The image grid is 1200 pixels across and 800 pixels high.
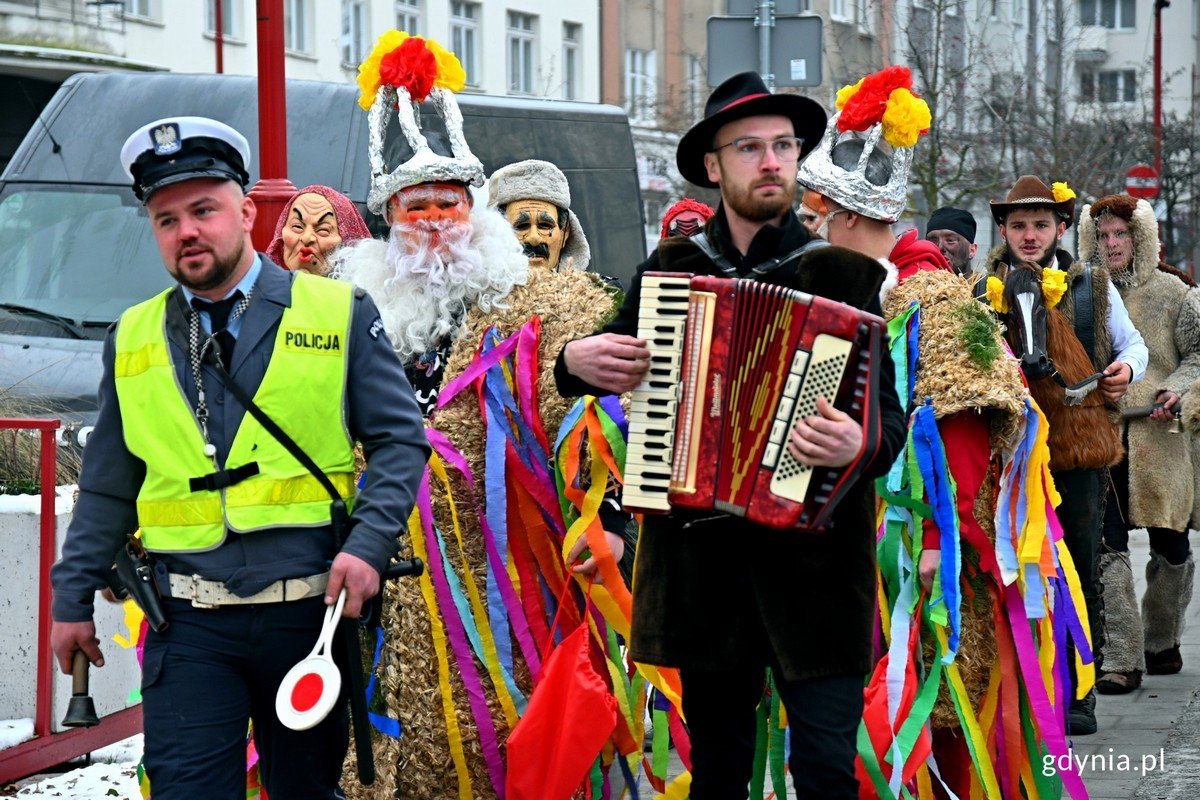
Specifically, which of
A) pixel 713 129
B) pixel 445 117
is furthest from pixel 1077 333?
pixel 713 129

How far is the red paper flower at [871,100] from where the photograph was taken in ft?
19.0

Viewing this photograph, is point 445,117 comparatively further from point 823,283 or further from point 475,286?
point 823,283

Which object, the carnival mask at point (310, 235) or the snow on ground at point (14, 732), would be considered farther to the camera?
the carnival mask at point (310, 235)

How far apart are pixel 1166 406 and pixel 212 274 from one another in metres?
5.49

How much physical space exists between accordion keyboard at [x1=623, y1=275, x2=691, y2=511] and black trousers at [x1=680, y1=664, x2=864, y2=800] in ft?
1.60

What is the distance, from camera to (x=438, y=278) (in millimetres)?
5422

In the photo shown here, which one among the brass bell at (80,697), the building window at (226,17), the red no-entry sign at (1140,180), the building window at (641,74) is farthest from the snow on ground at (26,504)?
the building window at (641,74)

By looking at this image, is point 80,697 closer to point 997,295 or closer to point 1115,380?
point 997,295

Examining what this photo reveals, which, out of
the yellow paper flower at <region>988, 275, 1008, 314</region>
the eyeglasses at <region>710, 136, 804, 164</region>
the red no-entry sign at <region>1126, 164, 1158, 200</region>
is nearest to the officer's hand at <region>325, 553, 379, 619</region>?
the eyeglasses at <region>710, 136, 804, 164</region>

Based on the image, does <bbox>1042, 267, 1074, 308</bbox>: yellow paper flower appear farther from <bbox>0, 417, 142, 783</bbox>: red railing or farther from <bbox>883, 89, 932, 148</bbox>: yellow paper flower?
<bbox>0, 417, 142, 783</bbox>: red railing

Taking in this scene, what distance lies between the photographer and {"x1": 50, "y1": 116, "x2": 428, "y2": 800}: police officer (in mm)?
3947

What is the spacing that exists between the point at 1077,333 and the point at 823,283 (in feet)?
12.0

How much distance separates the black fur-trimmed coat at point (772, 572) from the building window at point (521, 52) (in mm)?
Result: 27295

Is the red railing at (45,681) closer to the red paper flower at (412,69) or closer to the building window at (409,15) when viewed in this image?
the red paper flower at (412,69)
